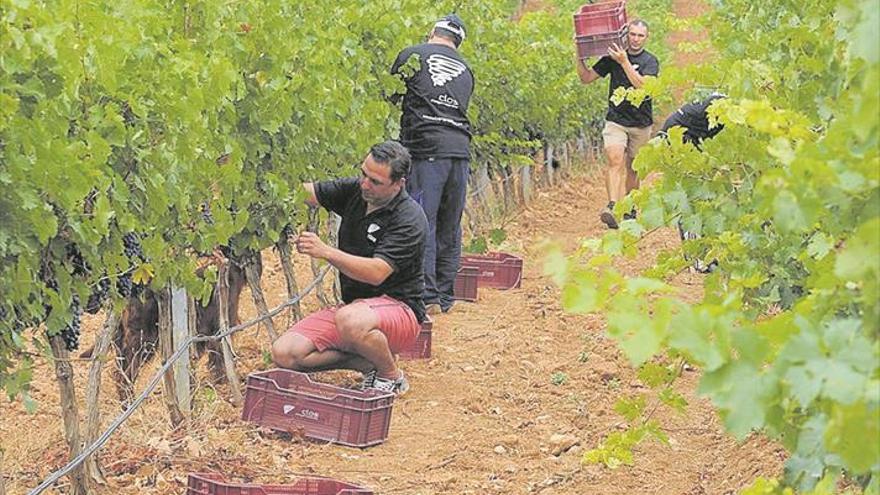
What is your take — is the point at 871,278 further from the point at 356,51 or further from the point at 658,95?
the point at 356,51

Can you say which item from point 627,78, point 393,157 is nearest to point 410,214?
point 393,157

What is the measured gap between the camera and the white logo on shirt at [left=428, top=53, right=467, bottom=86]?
8.49 m

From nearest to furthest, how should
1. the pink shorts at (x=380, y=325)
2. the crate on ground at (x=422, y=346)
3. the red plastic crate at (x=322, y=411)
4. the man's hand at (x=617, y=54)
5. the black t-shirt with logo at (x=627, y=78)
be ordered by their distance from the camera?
1. the red plastic crate at (x=322, y=411)
2. the pink shorts at (x=380, y=325)
3. the crate on ground at (x=422, y=346)
4. the man's hand at (x=617, y=54)
5. the black t-shirt with logo at (x=627, y=78)

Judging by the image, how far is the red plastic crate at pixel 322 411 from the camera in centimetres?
607

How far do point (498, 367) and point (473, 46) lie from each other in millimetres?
4638

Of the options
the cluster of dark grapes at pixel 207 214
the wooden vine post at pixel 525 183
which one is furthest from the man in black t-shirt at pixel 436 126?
the wooden vine post at pixel 525 183

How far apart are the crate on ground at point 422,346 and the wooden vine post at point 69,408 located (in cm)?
295

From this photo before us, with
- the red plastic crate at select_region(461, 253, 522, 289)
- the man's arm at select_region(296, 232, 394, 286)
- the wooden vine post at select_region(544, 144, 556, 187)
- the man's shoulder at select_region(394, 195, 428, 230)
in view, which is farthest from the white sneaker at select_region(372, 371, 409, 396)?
the wooden vine post at select_region(544, 144, 556, 187)

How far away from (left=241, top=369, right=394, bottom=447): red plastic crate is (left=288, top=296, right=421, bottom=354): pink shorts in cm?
33

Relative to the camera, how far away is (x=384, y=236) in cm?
662

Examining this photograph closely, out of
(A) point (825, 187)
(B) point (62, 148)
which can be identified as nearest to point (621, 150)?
(B) point (62, 148)

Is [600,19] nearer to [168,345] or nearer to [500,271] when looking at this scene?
[500,271]

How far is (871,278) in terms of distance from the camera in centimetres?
201

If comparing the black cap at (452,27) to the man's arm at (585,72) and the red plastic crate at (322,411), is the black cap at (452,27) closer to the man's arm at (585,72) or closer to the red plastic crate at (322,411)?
the man's arm at (585,72)
